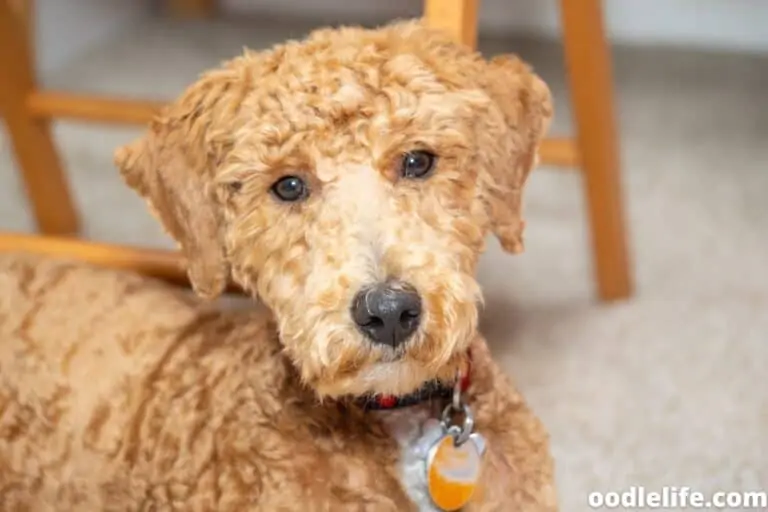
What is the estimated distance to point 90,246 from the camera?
1522 millimetres

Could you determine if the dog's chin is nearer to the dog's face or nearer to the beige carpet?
the dog's face

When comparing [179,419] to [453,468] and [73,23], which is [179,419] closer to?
[453,468]

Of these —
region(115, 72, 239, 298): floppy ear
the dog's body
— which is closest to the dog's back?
the dog's body

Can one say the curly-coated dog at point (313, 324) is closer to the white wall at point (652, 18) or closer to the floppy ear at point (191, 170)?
the floppy ear at point (191, 170)

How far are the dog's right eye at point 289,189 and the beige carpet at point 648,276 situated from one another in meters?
0.55

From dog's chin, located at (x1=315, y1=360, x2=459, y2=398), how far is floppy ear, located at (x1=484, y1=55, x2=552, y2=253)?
19 cm

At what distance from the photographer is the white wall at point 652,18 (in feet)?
7.80

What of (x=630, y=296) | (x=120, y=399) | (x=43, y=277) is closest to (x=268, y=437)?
(x=120, y=399)

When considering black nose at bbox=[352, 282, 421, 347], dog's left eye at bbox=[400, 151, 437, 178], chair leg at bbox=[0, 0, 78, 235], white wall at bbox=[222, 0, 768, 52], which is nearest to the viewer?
black nose at bbox=[352, 282, 421, 347]

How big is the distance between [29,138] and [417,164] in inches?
37.9

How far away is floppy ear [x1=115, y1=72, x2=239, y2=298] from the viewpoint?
0.98m

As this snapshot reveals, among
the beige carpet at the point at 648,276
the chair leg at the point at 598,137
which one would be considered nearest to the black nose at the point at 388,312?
the beige carpet at the point at 648,276

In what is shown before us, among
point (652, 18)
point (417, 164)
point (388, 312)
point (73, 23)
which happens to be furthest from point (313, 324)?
point (73, 23)

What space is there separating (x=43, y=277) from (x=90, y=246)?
1.06 ft
